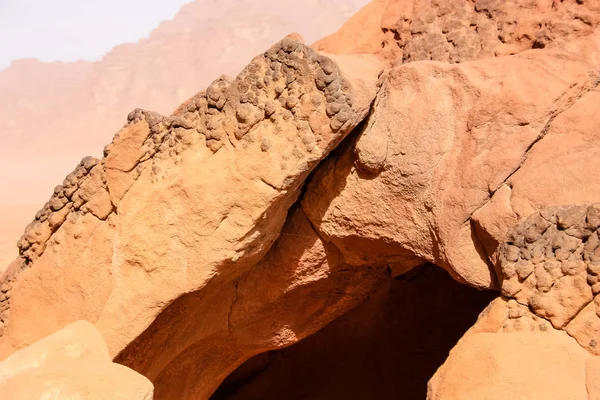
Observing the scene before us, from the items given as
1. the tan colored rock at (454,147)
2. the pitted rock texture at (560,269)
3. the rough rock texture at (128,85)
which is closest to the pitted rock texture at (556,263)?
the pitted rock texture at (560,269)

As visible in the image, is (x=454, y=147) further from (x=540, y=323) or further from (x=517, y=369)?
(x=517, y=369)

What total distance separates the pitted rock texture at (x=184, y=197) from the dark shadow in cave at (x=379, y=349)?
6.04ft

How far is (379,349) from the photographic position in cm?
436

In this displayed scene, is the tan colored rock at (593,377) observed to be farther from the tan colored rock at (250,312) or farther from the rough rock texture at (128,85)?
the rough rock texture at (128,85)

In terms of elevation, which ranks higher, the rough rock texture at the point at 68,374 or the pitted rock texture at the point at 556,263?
the rough rock texture at the point at 68,374

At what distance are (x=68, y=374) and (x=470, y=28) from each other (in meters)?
2.23

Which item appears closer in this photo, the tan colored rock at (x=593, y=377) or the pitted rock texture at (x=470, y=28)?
the tan colored rock at (x=593, y=377)

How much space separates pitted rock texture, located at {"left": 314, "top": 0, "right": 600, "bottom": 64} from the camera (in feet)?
8.35

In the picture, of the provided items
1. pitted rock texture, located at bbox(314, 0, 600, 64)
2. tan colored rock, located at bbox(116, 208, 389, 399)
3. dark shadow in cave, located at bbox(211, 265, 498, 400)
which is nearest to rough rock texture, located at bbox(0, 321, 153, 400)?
tan colored rock, located at bbox(116, 208, 389, 399)

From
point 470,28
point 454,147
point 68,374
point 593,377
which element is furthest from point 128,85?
point 593,377

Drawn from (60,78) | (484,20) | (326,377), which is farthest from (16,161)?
(484,20)

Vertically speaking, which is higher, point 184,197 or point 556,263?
point 184,197

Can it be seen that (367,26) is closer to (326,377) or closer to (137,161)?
(137,161)

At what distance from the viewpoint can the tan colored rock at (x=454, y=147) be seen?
92.0 inches
